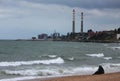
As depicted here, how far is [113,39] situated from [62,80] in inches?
5847

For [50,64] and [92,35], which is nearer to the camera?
[50,64]

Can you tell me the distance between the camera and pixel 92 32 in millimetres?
190000

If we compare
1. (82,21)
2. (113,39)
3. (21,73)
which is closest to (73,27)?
(82,21)

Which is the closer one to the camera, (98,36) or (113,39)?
(113,39)

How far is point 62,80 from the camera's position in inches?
747

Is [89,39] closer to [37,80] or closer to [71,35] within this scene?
[71,35]

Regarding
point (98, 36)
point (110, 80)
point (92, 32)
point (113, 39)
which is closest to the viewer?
point (110, 80)

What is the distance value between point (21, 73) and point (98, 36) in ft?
503

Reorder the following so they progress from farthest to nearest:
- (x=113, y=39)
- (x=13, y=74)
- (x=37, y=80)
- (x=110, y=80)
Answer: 1. (x=113, y=39)
2. (x=13, y=74)
3. (x=37, y=80)
4. (x=110, y=80)

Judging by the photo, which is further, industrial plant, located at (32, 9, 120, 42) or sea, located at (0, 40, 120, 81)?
industrial plant, located at (32, 9, 120, 42)

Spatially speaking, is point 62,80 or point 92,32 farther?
point 92,32

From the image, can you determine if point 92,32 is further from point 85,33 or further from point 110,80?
point 110,80

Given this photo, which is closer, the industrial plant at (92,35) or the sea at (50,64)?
the sea at (50,64)

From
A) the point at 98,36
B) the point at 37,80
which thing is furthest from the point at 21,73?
the point at 98,36
